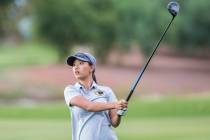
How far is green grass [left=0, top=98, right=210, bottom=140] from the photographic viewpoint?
14.0 m

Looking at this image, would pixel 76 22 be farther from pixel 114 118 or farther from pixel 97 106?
pixel 97 106

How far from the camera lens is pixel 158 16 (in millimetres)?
46250

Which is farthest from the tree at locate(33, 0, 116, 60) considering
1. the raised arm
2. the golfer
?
the raised arm

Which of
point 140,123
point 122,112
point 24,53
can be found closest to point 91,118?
point 122,112

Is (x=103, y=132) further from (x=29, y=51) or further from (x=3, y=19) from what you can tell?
(x=29, y=51)

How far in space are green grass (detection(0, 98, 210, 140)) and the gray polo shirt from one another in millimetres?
7628

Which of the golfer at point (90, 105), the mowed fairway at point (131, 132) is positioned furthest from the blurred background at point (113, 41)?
the golfer at point (90, 105)

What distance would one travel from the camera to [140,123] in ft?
59.4

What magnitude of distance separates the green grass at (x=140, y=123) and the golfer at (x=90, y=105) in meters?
7.61

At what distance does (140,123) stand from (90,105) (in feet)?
42.8

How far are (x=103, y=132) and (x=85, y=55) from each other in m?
0.57

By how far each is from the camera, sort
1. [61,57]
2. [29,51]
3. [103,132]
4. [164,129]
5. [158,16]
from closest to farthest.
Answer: [103,132] < [164,129] < [158,16] < [61,57] < [29,51]

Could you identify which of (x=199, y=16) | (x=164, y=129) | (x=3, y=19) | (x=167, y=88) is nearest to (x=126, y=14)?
(x=199, y=16)

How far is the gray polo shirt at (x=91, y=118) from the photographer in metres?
5.13
